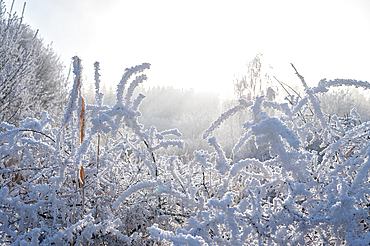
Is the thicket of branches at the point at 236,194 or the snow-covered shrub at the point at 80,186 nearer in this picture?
the thicket of branches at the point at 236,194

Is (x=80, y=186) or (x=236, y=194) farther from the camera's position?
(x=80, y=186)

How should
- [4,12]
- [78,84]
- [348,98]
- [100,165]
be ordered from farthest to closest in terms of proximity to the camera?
1. [348,98]
2. [4,12]
3. [100,165]
4. [78,84]

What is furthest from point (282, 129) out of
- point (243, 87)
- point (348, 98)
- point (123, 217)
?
point (348, 98)

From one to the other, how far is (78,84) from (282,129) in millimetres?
632

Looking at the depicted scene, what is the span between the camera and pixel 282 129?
52cm

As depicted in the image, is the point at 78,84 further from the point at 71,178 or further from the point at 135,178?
the point at 135,178

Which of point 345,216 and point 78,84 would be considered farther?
point 78,84

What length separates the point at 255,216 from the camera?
59 centimetres

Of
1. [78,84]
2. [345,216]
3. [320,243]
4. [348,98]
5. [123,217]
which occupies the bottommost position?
[123,217]

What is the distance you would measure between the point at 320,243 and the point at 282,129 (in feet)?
1.22

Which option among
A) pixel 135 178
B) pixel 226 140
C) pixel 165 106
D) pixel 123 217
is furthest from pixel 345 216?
pixel 165 106

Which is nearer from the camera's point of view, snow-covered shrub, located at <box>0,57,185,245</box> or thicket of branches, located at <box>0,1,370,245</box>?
thicket of branches, located at <box>0,1,370,245</box>

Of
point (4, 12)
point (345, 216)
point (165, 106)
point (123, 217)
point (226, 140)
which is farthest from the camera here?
point (165, 106)

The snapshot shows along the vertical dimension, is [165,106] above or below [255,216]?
above
